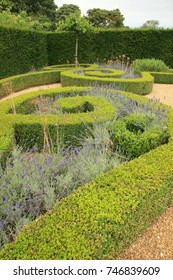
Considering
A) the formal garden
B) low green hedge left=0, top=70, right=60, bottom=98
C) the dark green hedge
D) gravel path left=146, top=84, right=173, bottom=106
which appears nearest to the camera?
the formal garden

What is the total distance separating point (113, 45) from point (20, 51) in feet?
22.1

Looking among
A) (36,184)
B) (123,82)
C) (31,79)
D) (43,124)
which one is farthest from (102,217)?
(31,79)

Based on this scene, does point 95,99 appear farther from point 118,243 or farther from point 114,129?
point 118,243

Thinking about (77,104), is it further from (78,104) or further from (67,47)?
(67,47)

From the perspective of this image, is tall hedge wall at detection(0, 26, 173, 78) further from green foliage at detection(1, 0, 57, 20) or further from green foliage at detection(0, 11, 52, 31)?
green foliage at detection(1, 0, 57, 20)

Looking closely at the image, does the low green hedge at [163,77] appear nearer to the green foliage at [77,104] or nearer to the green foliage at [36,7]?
the green foliage at [77,104]

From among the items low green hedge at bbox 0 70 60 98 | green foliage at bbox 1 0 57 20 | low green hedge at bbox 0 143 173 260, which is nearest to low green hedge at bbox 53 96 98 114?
low green hedge at bbox 0 143 173 260

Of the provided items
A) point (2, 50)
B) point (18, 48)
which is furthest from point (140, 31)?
point (2, 50)

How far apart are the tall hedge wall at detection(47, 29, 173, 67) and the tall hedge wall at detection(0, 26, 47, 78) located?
1043 millimetres

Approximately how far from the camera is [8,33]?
13828 millimetres

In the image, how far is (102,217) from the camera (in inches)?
107

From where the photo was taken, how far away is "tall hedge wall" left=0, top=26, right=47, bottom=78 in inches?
534

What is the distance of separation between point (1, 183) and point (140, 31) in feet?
56.9

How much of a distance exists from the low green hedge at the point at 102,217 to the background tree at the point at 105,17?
45569 millimetres
